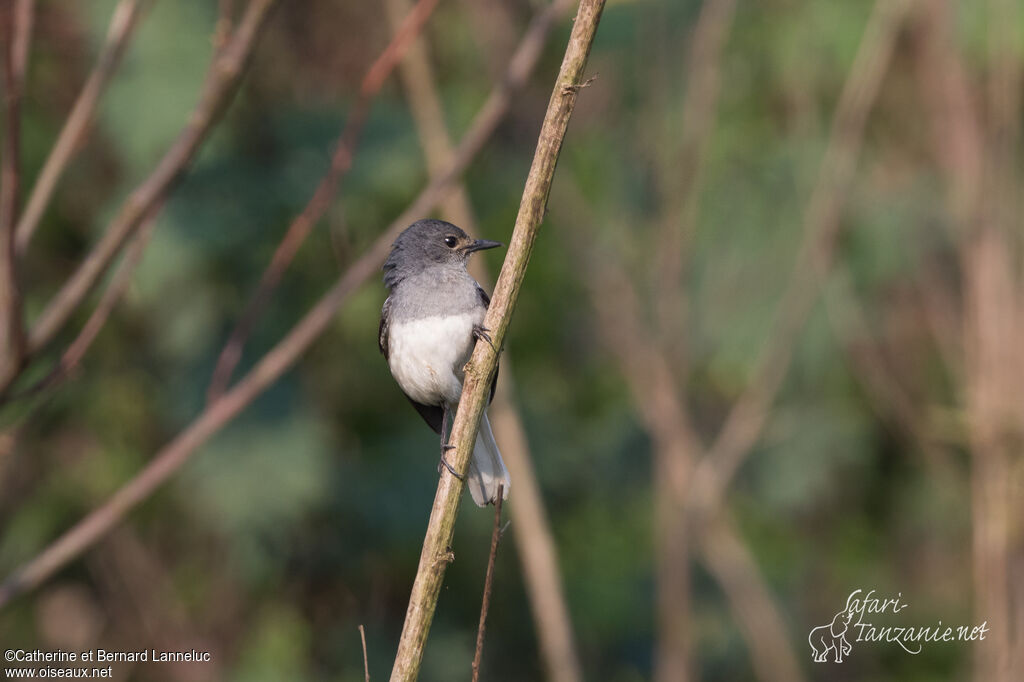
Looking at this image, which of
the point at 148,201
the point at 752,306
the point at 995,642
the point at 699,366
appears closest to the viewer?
the point at 148,201

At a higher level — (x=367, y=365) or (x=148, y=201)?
(x=367, y=365)

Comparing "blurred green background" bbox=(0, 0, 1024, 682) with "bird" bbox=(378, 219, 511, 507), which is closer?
"bird" bbox=(378, 219, 511, 507)

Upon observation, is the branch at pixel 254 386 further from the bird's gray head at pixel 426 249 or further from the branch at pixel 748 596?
the branch at pixel 748 596

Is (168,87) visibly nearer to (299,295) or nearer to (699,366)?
(299,295)

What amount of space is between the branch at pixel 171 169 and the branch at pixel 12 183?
79 millimetres

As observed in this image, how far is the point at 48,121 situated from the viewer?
514 centimetres

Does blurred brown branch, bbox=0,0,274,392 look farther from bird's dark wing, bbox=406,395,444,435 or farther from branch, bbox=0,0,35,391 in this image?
bird's dark wing, bbox=406,395,444,435

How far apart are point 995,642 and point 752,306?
7.15 feet

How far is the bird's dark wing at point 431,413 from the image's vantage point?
366cm

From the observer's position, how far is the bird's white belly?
3.05 meters

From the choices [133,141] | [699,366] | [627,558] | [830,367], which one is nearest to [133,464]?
[133,141]

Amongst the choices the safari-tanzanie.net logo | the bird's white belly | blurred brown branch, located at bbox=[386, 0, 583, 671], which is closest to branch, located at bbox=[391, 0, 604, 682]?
the bird's white belly

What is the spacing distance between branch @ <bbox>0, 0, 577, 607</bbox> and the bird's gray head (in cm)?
20

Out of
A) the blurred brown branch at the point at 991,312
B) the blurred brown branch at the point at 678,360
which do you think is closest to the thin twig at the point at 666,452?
the blurred brown branch at the point at 678,360
